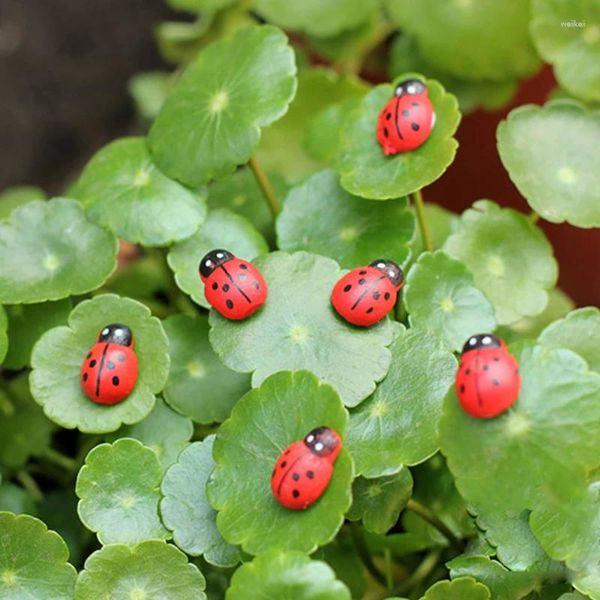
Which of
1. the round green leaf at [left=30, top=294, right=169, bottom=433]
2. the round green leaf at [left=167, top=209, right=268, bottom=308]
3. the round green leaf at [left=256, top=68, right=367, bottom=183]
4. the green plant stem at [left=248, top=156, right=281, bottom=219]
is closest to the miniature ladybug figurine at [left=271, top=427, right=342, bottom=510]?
the round green leaf at [left=30, top=294, right=169, bottom=433]

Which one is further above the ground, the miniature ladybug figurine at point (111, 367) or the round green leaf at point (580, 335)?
the miniature ladybug figurine at point (111, 367)

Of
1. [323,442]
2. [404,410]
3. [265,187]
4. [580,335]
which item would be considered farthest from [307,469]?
[265,187]

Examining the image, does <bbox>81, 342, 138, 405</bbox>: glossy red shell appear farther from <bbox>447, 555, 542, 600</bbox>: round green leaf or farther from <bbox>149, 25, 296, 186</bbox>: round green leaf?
<bbox>447, 555, 542, 600</bbox>: round green leaf

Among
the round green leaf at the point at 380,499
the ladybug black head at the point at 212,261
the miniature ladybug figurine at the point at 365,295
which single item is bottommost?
the round green leaf at the point at 380,499

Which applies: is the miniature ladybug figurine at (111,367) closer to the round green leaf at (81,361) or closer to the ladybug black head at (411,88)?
the round green leaf at (81,361)

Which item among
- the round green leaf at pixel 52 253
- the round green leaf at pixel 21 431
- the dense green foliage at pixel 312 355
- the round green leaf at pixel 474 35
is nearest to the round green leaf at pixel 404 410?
the dense green foliage at pixel 312 355

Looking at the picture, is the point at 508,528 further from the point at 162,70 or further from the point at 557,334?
the point at 162,70

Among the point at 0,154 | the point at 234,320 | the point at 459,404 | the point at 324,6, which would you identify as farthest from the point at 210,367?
the point at 0,154
